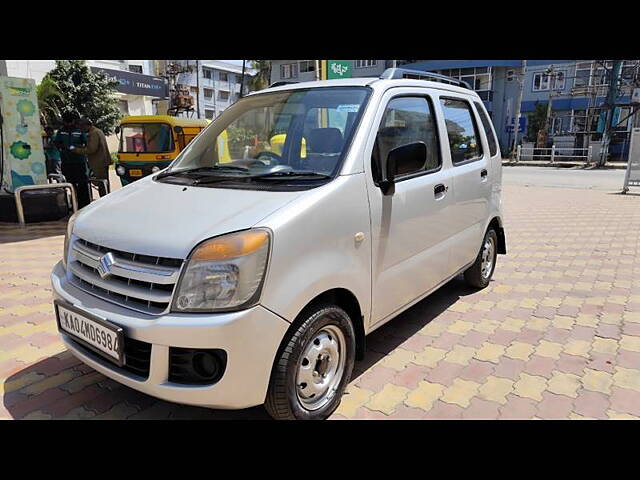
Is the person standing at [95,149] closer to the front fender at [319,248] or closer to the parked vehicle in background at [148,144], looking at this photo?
the parked vehicle in background at [148,144]

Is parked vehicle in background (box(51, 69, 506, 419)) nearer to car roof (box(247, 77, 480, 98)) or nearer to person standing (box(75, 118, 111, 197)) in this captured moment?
car roof (box(247, 77, 480, 98))

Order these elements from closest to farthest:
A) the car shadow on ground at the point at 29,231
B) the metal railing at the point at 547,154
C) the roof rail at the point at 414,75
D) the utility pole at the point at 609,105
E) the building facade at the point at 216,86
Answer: the roof rail at the point at 414,75, the car shadow on ground at the point at 29,231, the utility pole at the point at 609,105, the metal railing at the point at 547,154, the building facade at the point at 216,86

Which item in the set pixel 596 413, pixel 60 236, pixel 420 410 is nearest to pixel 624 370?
pixel 596 413

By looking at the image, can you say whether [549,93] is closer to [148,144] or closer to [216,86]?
[148,144]

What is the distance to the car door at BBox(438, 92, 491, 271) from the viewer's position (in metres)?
3.72

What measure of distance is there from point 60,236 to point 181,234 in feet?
19.8

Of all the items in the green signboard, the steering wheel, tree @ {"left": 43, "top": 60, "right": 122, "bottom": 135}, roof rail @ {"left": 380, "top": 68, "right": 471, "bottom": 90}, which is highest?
tree @ {"left": 43, "top": 60, "right": 122, "bottom": 135}

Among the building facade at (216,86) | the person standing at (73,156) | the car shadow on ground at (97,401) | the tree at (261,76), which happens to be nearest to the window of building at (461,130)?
the car shadow on ground at (97,401)

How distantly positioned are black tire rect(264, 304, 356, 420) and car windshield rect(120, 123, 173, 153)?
933 centimetres

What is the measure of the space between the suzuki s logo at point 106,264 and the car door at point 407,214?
1434 millimetres

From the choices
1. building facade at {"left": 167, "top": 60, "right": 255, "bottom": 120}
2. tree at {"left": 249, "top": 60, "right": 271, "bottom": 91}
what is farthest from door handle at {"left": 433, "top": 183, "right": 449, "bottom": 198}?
building facade at {"left": 167, "top": 60, "right": 255, "bottom": 120}

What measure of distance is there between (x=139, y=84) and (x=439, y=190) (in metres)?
39.5

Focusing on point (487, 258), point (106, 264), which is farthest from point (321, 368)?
point (487, 258)

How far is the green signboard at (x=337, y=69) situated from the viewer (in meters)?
7.82
